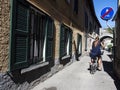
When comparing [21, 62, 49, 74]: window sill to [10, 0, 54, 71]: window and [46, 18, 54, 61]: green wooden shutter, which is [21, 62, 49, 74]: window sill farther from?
[46, 18, 54, 61]: green wooden shutter

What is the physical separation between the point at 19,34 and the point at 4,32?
0.54 meters

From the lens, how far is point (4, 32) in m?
5.07

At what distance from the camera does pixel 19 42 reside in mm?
5613

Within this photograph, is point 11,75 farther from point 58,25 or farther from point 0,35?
point 58,25

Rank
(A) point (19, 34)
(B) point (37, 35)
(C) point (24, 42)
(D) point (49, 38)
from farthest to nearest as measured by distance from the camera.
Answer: (D) point (49, 38) < (B) point (37, 35) < (C) point (24, 42) < (A) point (19, 34)

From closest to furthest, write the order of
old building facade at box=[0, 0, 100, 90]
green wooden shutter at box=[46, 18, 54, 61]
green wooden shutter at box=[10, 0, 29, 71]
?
old building facade at box=[0, 0, 100, 90], green wooden shutter at box=[10, 0, 29, 71], green wooden shutter at box=[46, 18, 54, 61]

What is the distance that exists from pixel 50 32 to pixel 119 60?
8.88 feet

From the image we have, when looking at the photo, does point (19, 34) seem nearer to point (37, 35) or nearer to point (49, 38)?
point (37, 35)

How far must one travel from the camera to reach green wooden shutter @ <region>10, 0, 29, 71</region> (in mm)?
5277

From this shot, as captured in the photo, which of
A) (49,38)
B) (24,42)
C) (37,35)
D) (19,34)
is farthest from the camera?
(49,38)

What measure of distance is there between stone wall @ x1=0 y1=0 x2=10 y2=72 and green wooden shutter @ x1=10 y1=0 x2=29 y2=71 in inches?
4.0

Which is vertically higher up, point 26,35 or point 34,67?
point 26,35

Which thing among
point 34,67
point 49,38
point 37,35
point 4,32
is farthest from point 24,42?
point 49,38

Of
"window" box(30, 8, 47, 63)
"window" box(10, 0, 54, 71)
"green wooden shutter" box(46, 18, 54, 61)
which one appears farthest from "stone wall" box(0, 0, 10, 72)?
"green wooden shutter" box(46, 18, 54, 61)
